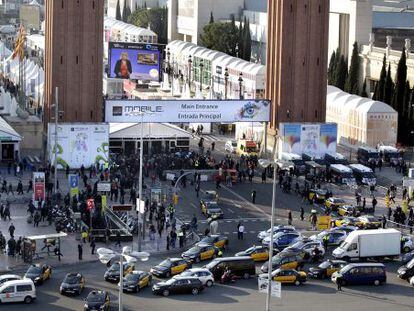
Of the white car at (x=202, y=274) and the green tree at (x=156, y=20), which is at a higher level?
the green tree at (x=156, y=20)

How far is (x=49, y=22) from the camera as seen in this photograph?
8231cm

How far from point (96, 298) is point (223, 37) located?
3623 inches

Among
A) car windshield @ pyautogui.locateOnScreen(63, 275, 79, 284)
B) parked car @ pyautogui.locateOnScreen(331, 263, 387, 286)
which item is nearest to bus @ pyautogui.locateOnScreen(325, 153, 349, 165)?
parked car @ pyautogui.locateOnScreen(331, 263, 387, 286)

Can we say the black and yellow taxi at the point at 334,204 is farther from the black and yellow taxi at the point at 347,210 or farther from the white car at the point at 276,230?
the white car at the point at 276,230

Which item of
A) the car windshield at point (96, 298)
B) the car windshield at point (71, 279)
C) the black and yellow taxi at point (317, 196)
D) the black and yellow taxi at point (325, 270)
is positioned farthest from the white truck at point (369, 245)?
the car windshield at point (96, 298)

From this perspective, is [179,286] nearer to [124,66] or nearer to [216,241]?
[216,241]

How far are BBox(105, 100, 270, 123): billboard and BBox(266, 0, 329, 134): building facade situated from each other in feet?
7.87

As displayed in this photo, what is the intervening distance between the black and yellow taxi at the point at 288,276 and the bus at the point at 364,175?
25243 millimetres

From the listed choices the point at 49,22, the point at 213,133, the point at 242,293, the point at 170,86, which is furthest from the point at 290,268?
the point at 170,86

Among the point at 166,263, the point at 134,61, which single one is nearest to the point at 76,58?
the point at 134,61

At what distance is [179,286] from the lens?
49.4 m

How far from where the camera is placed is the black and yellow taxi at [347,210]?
66.2m

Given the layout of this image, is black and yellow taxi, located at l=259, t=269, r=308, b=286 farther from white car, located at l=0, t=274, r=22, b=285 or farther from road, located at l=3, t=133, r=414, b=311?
white car, located at l=0, t=274, r=22, b=285

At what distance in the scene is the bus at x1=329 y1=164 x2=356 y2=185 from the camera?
7581cm
